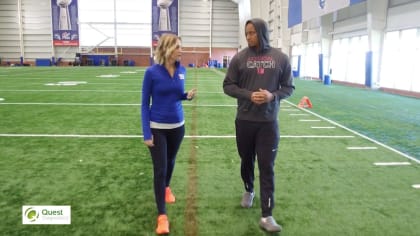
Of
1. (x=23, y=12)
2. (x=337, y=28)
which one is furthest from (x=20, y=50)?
(x=337, y=28)

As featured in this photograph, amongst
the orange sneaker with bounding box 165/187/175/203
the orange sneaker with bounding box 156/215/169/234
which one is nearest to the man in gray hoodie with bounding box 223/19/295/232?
the orange sneaker with bounding box 156/215/169/234

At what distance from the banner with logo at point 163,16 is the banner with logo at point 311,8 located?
22.6 m

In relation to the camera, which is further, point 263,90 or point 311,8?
point 311,8

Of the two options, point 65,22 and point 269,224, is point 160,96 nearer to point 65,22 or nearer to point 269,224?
point 269,224

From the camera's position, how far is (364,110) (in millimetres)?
10398

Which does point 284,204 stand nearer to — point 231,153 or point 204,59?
point 231,153

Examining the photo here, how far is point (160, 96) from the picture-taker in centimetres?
316

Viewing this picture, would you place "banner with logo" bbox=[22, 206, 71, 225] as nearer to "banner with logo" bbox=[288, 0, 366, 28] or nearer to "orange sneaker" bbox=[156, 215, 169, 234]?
"orange sneaker" bbox=[156, 215, 169, 234]

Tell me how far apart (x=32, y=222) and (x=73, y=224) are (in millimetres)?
386

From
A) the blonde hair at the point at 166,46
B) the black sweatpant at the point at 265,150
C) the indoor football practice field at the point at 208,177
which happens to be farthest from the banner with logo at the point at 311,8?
the blonde hair at the point at 166,46

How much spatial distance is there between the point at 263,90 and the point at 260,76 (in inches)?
6.9

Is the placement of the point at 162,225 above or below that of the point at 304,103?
below

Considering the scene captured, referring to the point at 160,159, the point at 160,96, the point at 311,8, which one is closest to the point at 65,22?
the point at 311,8

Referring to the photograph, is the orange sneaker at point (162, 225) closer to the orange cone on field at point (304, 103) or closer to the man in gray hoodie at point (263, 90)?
the man in gray hoodie at point (263, 90)
